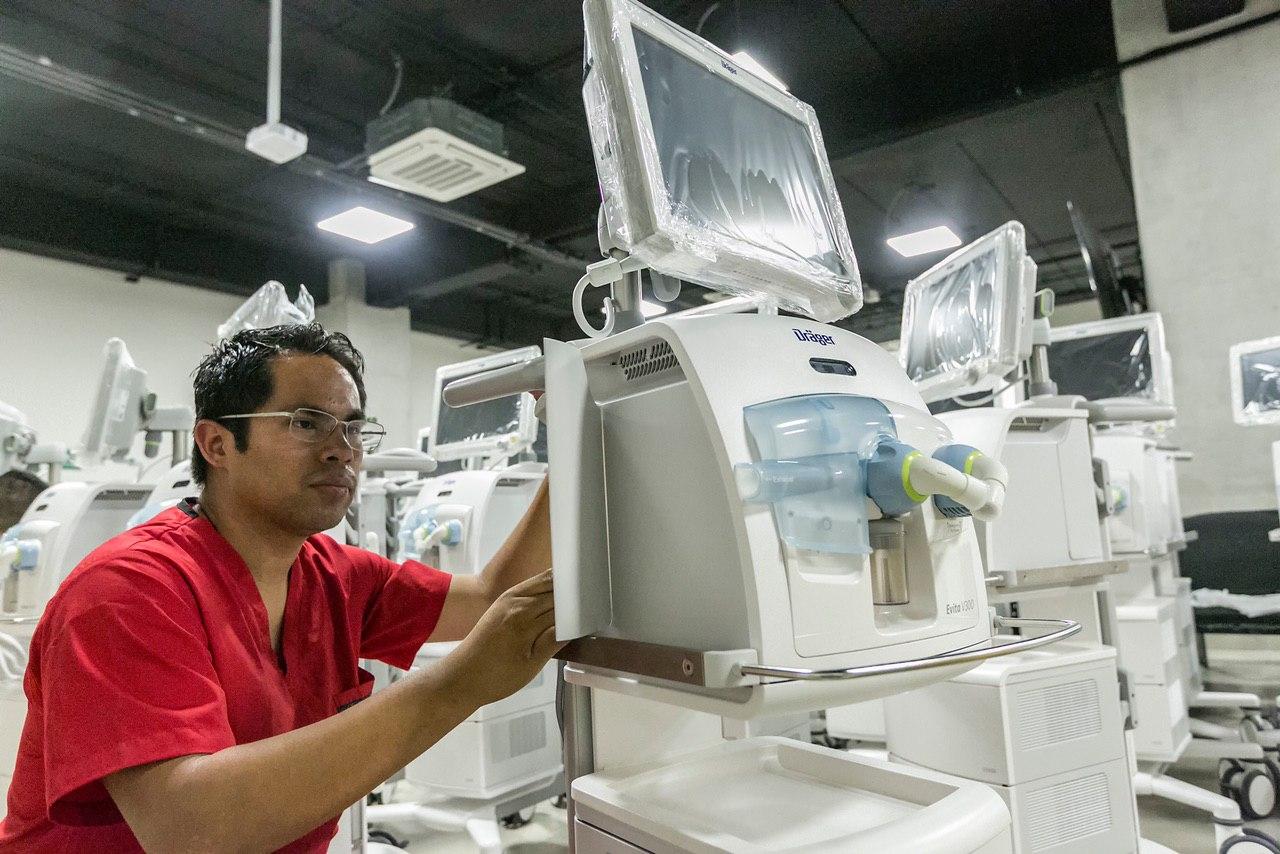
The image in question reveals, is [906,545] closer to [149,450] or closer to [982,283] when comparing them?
[982,283]

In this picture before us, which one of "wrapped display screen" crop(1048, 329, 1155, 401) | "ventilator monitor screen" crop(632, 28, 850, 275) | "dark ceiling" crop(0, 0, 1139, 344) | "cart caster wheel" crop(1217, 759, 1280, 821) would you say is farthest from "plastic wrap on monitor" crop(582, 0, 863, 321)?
"dark ceiling" crop(0, 0, 1139, 344)

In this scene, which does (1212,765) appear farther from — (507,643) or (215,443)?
(215,443)

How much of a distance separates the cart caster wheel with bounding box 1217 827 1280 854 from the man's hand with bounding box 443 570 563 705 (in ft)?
8.75

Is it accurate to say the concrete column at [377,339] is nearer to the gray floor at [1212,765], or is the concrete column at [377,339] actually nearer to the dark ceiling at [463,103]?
the dark ceiling at [463,103]

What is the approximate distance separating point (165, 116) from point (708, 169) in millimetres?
4515

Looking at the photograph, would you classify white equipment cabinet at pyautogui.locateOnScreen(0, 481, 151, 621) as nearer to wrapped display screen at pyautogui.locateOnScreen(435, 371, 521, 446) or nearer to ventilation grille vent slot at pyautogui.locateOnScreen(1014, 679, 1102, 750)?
wrapped display screen at pyautogui.locateOnScreen(435, 371, 521, 446)

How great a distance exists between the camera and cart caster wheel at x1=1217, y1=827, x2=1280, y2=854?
2396 millimetres

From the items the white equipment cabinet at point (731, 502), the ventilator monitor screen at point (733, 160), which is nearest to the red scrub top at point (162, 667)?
the white equipment cabinet at point (731, 502)

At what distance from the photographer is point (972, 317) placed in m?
2.07

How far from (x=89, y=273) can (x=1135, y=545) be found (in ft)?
24.2

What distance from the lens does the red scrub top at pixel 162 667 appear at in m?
0.83

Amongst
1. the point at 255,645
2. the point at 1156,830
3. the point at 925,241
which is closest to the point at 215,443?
the point at 255,645

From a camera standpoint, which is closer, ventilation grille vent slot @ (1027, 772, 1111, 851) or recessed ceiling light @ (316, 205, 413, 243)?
ventilation grille vent slot @ (1027, 772, 1111, 851)

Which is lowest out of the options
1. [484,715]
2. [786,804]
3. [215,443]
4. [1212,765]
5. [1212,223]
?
[1212,765]
